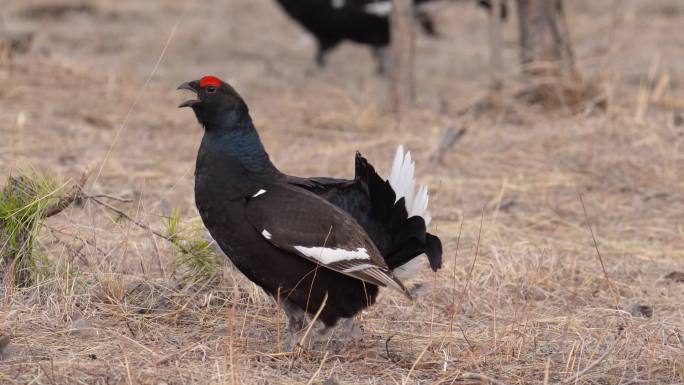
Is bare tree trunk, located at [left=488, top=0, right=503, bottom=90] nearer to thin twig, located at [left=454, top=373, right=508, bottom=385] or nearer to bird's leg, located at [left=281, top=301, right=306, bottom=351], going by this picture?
bird's leg, located at [left=281, top=301, right=306, bottom=351]

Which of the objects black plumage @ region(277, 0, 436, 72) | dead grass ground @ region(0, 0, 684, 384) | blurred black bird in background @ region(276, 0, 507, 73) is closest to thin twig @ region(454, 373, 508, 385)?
dead grass ground @ region(0, 0, 684, 384)

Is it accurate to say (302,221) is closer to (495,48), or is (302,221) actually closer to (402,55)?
(402,55)

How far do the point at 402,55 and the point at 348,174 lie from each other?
5.66ft

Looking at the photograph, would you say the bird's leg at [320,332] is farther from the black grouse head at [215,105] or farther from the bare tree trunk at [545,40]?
the bare tree trunk at [545,40]

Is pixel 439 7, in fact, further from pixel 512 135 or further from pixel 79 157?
pixel 79 157

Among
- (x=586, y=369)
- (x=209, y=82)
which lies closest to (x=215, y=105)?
(x=209, y=82)

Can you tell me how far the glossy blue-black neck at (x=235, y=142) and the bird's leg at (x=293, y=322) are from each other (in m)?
0.49

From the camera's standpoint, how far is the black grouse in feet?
12.1

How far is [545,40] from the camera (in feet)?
27.2

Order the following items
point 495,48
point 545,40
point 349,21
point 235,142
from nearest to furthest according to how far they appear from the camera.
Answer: point 235,142
point 545,40
point 495,48
point 349,21

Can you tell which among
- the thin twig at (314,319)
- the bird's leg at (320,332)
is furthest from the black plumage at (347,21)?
the thin twig at (314,319)

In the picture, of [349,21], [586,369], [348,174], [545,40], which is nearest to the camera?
[586,369]

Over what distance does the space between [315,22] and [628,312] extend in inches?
275

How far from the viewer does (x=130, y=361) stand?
3.49 m
